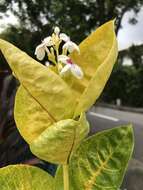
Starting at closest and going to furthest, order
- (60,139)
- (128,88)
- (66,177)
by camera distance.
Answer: (60,139), (66,177), (128,88)

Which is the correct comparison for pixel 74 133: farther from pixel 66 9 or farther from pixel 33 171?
pixel 66 9

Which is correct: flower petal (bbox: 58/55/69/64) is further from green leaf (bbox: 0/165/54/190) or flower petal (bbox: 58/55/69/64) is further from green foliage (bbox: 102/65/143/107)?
green foliage (bbox: 102/65/143/107)

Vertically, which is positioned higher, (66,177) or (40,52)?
(40,52)

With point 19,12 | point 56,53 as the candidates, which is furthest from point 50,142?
point 19,12

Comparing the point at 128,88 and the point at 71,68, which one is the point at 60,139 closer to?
the point at 71,68

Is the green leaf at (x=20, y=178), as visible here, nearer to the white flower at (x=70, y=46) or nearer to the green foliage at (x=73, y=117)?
the green foliage at (x=73, y=117)

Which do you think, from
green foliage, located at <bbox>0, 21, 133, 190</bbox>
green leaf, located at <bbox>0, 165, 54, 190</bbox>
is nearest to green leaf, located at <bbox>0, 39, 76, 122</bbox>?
green foliage, located at <bbox>0, 21, 133, 190</bbox>

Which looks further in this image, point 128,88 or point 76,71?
point 128,88

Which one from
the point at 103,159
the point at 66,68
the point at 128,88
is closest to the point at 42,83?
the point at 66,68
